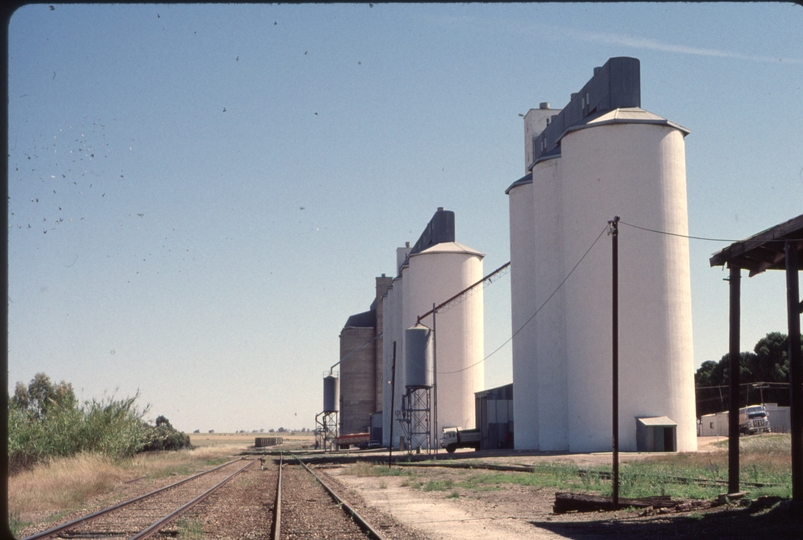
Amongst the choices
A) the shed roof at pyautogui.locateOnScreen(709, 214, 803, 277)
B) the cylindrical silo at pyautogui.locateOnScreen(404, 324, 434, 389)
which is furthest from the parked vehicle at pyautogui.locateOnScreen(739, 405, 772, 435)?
the shed roof at pyautogui.locateOnScreen(709, 214, 803, 277)

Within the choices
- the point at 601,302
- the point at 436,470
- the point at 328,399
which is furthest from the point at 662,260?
the point at 328,399

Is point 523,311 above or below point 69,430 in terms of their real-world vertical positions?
above

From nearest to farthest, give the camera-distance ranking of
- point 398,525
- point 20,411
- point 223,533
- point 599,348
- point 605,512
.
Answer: point 223,533 → point 398,525 → point 605,512 → point 20,411 → point 599,348

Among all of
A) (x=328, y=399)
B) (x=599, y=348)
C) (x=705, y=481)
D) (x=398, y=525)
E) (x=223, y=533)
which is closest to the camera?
(x=223, y=533)

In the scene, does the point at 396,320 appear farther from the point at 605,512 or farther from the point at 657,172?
the point at 605,512

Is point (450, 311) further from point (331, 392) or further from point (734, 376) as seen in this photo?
point (734, 376)

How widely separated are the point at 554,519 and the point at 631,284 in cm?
2738

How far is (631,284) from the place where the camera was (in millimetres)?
42781

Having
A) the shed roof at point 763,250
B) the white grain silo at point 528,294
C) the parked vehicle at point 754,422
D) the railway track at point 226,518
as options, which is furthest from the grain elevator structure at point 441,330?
the shed roof at point 763,250

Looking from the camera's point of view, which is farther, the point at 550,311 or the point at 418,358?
the point at 418,358

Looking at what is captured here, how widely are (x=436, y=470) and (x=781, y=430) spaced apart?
38830 millimetres

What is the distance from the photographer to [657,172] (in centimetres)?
4397

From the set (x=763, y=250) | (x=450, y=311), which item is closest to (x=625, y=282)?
(x=450, y=311)

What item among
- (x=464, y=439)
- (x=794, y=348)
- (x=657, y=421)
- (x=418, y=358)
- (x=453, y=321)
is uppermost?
(x=453, y=321)
